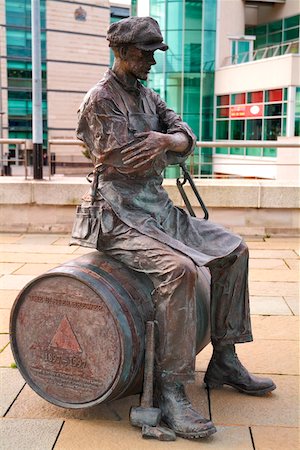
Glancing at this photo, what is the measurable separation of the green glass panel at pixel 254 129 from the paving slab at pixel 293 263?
2482cm

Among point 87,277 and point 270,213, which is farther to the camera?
point 270,213

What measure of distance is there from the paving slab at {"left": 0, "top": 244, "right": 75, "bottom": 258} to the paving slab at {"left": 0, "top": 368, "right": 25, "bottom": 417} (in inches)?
165

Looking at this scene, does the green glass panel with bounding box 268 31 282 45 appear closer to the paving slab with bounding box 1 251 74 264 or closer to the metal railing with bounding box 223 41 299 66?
the metal railing with bounding box 223 41 299 66

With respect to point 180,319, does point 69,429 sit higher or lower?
lower

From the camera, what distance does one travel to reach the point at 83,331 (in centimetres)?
366

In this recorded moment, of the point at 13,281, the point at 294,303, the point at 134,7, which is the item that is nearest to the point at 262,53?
the point at 134,7

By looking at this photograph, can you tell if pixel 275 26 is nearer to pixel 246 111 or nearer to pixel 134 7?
pixel 246 111

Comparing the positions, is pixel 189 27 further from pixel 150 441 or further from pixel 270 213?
pixel 150 441

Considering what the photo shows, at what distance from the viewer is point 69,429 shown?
→ 366 cm

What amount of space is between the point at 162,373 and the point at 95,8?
108ft

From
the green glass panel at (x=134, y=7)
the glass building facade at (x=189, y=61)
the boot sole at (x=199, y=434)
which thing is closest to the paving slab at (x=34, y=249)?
the boot sole at (x=199, y=434)

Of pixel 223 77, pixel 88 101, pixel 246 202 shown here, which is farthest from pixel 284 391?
pixel 223 77

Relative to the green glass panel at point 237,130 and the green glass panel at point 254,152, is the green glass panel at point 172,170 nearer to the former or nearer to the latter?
the green glass panel at point 254,152

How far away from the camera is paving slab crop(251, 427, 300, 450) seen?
3500 millimetres
